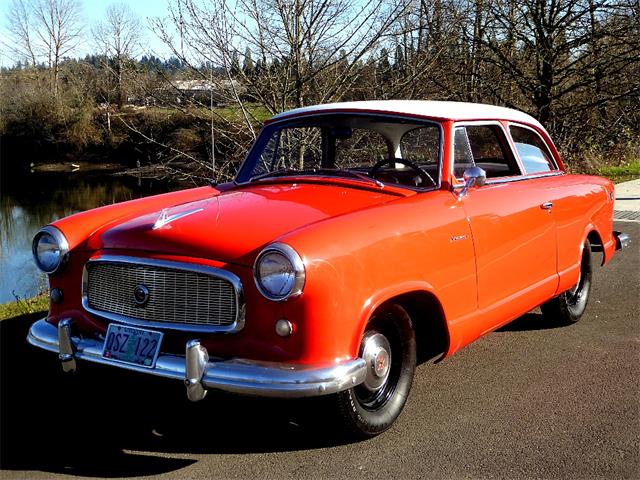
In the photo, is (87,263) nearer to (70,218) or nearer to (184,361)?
(70,218)

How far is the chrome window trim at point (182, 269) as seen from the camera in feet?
9.95

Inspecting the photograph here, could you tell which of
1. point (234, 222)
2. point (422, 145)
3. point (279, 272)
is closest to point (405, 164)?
point (422, 145)

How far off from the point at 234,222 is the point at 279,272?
1.85 ft

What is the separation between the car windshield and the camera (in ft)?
14.0

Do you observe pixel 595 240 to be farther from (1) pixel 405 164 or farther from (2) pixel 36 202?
(2) pixel 36 202

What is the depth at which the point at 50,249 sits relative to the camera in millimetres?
3674

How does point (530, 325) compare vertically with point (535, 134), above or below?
below

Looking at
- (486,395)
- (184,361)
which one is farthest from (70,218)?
(486,395)

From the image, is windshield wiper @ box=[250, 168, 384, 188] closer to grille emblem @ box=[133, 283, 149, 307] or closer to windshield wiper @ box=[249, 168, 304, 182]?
windshield wiper @ box=[249, 168, 304, 182]

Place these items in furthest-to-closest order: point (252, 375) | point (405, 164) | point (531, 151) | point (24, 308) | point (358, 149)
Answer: point (24, 308)
point (531, 151)
point (358, 149)
point (405, 164)
point (252, 375)

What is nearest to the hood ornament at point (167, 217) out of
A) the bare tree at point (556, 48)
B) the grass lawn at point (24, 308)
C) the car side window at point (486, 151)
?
the car side window at point (486, 151)

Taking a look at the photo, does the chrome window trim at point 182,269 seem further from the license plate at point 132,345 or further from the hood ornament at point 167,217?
the hood ornament at point 167,217

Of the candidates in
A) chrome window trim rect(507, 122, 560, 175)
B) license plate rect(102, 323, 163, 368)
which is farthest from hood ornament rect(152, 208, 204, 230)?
chrome window trim rect(507, 122, 560, 175)

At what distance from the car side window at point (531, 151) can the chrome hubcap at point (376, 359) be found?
2118 mm
